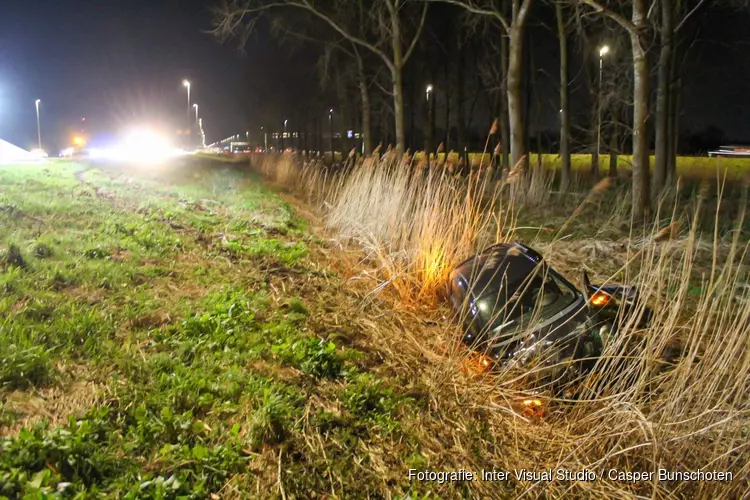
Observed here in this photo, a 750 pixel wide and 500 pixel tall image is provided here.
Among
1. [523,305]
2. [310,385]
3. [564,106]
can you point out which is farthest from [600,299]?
[564,106]

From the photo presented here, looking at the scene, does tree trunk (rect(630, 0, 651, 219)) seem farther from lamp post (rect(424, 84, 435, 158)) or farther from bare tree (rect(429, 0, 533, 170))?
lamp post (rect(424, 84, 435, 158))

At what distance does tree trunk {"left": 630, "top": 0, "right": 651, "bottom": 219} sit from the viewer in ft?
28.1

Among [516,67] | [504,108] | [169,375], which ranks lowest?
[169,375]

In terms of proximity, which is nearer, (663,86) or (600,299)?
(600,299)

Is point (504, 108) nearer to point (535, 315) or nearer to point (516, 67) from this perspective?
point (516, 67)

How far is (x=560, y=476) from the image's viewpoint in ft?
9.34

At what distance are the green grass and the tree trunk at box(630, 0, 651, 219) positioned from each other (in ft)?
19.7

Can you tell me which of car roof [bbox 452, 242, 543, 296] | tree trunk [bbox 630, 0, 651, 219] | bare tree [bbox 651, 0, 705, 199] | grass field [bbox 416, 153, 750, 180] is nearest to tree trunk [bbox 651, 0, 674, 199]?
bare tree [bbox 651, 0, 705, 199]

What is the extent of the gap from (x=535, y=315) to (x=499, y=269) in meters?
0.82

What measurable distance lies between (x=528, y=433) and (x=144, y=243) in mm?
4622

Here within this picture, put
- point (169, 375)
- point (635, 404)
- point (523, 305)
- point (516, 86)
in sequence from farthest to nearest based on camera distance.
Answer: point (516, 86), point (523, 305), point (169, 375), point (635, 404)

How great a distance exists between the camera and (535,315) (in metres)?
3.83

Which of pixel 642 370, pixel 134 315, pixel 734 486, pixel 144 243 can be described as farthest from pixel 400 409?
pixel 144 243

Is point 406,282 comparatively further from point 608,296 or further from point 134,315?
point 134,315
